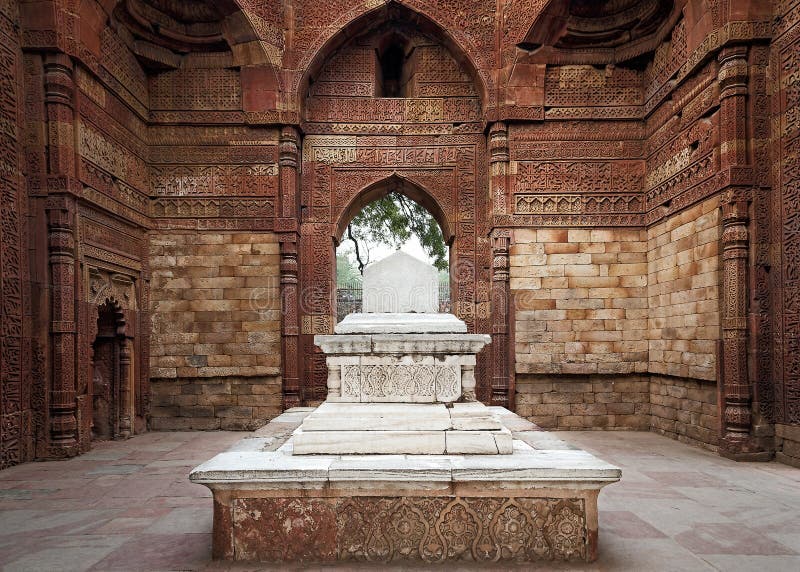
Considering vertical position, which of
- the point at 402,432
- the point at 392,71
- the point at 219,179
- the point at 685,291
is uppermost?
the point at 392,71

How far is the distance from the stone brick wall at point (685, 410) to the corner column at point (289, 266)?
18.2 ft

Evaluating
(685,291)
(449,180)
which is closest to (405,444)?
(685,291)

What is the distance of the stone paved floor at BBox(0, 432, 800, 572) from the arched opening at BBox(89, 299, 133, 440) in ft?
4.16

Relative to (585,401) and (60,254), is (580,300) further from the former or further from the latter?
(60,254)

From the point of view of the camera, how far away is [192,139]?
884 centimetres

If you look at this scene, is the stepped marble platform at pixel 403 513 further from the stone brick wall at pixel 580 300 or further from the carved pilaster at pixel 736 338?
the stone brick wall at pixel 580 300

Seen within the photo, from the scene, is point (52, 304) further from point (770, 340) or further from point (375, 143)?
point (770, 340)

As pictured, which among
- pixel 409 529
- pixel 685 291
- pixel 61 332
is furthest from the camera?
pixel 685 291

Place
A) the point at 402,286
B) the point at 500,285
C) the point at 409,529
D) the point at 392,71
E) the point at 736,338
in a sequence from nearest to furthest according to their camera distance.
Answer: the point at 409,529, the point at 402,286, the point at 736,338, the point at 500,285, the point at 392,71

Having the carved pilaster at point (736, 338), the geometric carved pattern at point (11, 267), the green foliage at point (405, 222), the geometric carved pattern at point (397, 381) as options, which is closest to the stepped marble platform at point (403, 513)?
the geometric carved pattern at point (397, 381)

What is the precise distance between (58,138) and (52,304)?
6.53ft

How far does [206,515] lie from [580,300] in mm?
6308

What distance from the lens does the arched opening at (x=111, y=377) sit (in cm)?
785

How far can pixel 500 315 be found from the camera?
857cm
